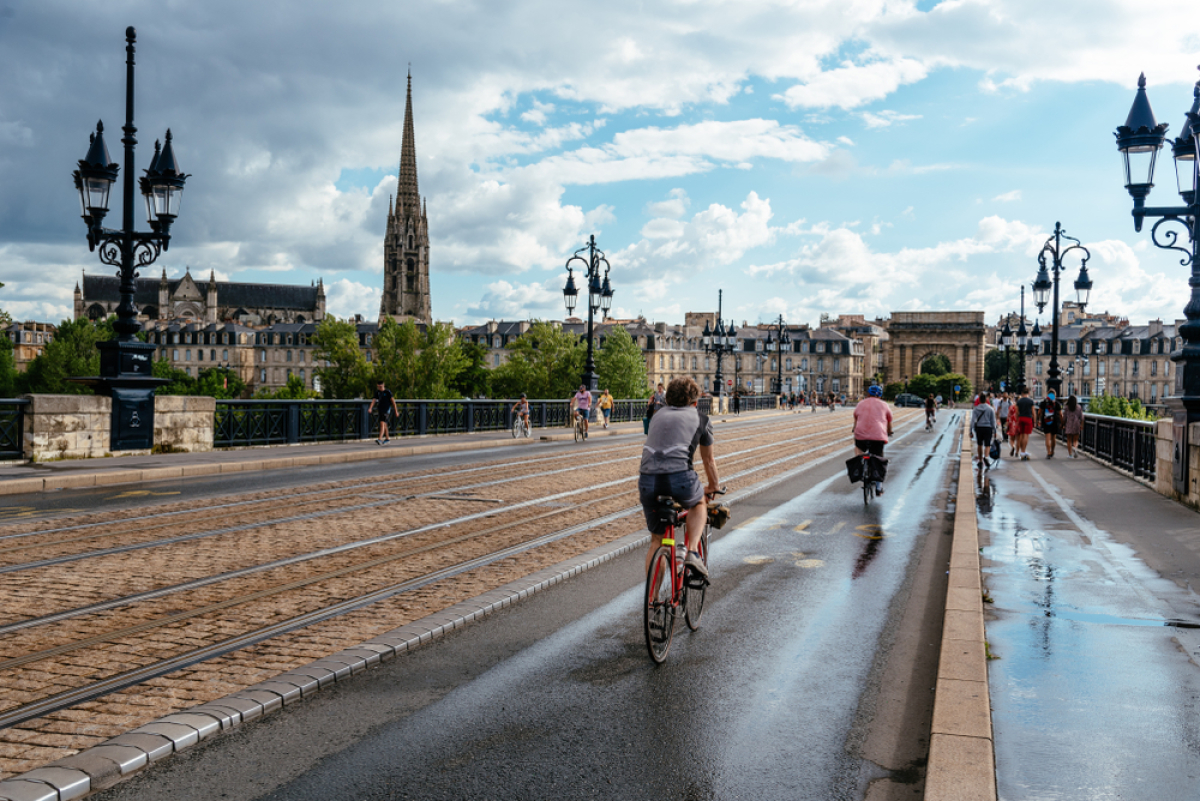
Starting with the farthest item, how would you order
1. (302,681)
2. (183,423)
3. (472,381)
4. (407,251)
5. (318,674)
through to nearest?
1. (407,251)
2. (472,381)
3. (183,423)
4. (318,674)
5. (302,681)

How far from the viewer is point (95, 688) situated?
466 cm

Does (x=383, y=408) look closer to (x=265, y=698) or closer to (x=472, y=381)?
(x=265, y=698)

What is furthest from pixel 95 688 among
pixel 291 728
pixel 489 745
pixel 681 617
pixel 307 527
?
pixel 307 527

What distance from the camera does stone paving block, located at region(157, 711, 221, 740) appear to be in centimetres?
408

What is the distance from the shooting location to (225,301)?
17012cm

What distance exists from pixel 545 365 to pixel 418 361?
13232mm

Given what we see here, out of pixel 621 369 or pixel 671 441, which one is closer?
pixel 671 441

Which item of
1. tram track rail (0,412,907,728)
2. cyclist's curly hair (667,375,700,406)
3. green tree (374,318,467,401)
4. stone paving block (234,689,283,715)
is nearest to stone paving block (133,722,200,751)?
stone paving block (234,689,283,715)

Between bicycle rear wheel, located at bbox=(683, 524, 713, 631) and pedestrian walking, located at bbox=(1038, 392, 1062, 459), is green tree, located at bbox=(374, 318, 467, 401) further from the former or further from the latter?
bicycle rear wheel, located at bbox=(683, 524, 713, 631)

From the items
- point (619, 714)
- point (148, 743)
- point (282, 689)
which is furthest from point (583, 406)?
point (148, 743)

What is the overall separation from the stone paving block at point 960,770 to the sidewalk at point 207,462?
1298 cm

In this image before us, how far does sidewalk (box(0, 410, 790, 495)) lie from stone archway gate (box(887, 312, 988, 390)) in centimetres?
11313

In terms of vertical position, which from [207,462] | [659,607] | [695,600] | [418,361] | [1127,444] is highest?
[418,361]

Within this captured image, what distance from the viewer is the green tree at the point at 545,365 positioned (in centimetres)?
10031
